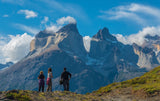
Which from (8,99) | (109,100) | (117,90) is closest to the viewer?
(8,99)

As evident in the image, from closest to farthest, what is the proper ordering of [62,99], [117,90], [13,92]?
[13,92]
[62,99]
[117,90]

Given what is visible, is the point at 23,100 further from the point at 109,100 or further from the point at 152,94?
the point at 152,94

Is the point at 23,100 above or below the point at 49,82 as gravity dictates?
below

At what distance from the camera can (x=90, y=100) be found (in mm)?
26906

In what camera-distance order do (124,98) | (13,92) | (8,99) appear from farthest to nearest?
(124,98) → (13,92) → (8,99)

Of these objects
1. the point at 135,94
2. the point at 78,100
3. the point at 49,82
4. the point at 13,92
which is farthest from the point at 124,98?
the point at 13,92

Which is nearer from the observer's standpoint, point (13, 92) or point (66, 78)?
point (13, 92)

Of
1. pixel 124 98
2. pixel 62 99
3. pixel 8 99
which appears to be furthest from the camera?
pixel 124 98

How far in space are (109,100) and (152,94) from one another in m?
5.89

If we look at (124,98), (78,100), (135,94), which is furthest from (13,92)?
(135,94)

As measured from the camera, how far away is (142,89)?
32719 millimetres

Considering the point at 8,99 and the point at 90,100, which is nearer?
the point at 8,99

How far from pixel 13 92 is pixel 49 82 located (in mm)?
10364

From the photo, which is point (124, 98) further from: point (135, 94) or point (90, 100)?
point (90, 100)
